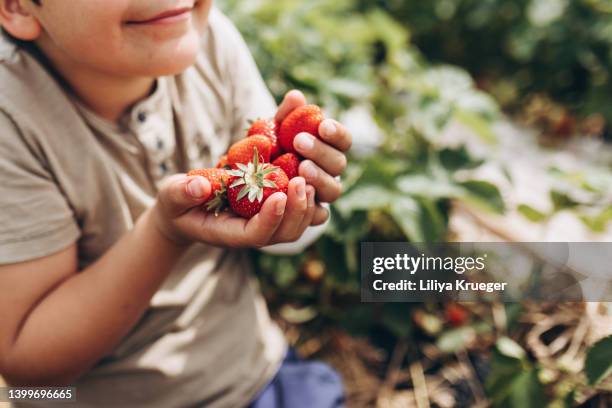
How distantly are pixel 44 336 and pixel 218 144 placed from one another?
442 millimetres

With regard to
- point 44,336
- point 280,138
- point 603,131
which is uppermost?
point 280,138

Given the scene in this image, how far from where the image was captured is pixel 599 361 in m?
0.95

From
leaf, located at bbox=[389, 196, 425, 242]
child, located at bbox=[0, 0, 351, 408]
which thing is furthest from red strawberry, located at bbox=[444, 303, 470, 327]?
child, located at bbox=[0, 0, 351, 408]

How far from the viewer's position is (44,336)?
2.77ft

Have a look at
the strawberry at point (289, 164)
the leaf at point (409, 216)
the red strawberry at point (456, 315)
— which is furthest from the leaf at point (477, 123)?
the strawberry at point (289, 164)

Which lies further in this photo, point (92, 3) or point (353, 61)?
point (353, 61)

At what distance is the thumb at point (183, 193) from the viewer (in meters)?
0.71

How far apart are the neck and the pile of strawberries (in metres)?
0.21

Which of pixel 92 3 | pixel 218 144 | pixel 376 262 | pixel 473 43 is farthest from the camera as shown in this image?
pixel 473 43

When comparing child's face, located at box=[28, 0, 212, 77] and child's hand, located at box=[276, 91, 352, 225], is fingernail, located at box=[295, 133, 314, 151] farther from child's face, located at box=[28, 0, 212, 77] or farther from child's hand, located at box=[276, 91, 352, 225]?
child's face, located at box=[28, 0, 212, 77]

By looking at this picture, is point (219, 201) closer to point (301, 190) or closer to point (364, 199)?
point (301, 190)

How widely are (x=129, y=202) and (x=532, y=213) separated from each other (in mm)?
969

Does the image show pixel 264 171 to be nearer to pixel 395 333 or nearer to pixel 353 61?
pixel 395 333

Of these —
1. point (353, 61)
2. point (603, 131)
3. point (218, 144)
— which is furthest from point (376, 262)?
point (603, 131)
